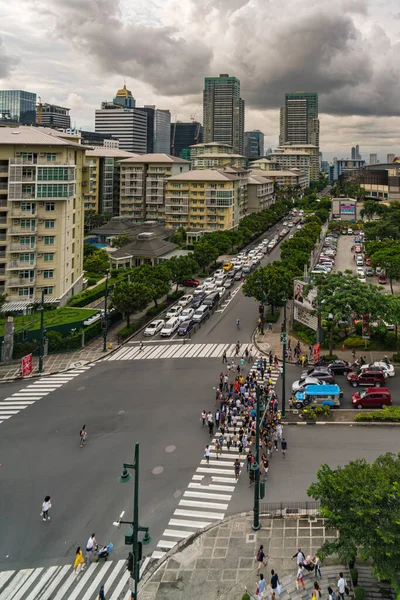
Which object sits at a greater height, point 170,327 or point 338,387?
point 170,327

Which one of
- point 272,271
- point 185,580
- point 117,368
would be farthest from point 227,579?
point 272,271

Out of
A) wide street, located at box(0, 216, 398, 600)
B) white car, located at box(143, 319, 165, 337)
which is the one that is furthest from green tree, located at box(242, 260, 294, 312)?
wide street, located at box(0, 216, 398, 600)

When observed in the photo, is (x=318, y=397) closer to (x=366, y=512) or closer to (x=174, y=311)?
(x=366, y=512)

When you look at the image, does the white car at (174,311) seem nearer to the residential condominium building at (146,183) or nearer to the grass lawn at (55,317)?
the grass lawn at (55,317)

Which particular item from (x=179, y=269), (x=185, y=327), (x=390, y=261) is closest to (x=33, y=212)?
(x=179, y=269)

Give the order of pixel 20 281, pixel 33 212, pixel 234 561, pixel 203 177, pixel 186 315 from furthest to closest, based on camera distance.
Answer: pixel 203 177
pixel 186 315
pixel 33 212
pixel 20 281
pixel 234 561

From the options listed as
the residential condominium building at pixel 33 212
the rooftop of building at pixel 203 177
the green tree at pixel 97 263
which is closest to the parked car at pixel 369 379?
the residential condominium building at pixel 33 212

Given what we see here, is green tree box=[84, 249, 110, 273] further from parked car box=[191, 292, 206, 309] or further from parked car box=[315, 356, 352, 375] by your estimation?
parked car box=[315, 356, 352, 375]

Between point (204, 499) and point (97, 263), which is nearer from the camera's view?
point (204, 499)
